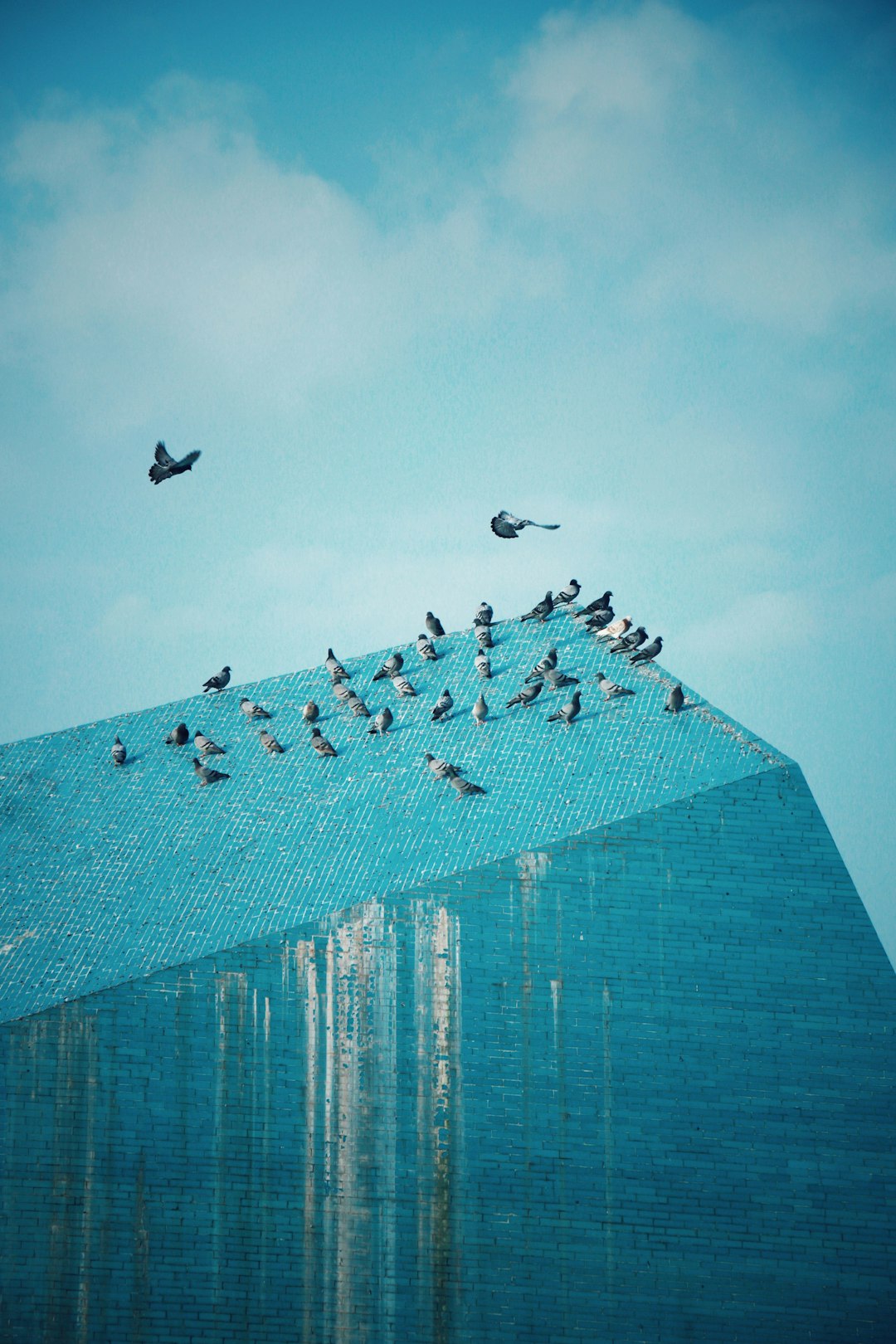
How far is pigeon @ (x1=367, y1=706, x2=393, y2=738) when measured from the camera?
22.9 meters

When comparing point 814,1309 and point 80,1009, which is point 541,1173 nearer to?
point 814,1309

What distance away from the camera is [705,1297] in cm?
1775

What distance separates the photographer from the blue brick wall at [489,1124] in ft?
57.7

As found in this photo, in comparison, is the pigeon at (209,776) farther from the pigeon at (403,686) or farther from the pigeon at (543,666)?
the pigeon at (543,666)

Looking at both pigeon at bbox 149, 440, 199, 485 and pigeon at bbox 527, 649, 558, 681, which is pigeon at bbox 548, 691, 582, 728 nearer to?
pigeon at bbox 527, 649, 558, 681

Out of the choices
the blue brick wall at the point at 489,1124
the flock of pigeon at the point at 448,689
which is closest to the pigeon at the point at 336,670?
the flock of pigeon at the point at 448,689

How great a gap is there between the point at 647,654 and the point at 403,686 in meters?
4.07

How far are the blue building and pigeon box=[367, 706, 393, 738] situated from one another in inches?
134

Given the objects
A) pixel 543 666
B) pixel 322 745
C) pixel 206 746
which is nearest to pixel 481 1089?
pixel 322 745

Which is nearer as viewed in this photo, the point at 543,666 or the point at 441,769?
the point at 441,769

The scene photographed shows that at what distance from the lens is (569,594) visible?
25.3m

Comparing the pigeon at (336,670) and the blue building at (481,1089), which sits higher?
the pigeon at (336,670)

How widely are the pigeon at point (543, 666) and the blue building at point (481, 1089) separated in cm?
340

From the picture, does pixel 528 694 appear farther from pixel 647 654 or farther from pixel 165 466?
pixel 165 466
